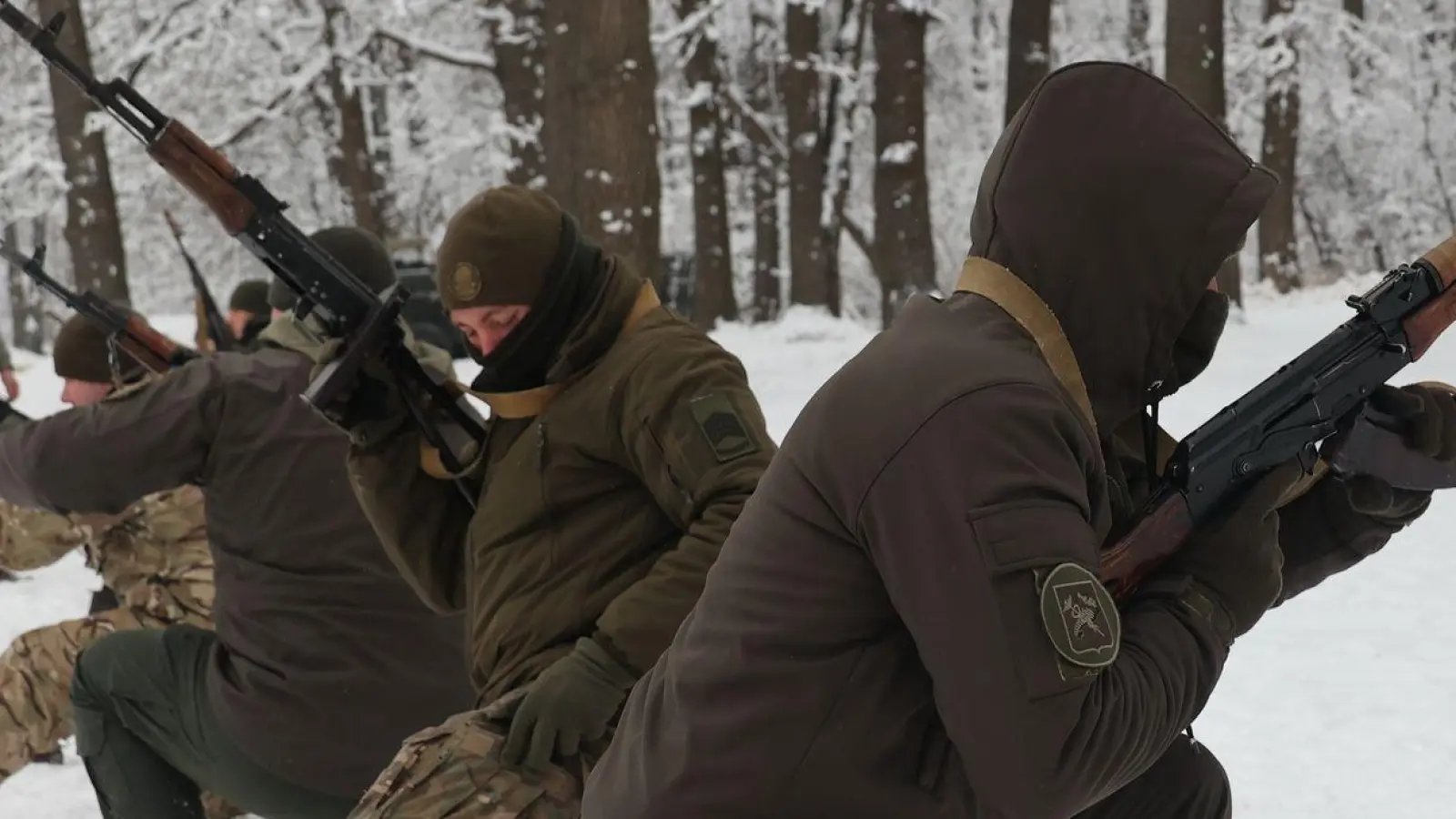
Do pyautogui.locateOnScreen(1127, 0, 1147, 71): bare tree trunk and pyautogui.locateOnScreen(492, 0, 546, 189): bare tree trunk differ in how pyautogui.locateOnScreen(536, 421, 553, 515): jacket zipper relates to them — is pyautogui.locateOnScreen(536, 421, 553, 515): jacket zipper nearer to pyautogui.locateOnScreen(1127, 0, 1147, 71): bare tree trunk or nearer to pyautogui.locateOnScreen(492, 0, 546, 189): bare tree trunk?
pyautogui.locateOnScreen(492, 0, 546, 189): bare tree trunk

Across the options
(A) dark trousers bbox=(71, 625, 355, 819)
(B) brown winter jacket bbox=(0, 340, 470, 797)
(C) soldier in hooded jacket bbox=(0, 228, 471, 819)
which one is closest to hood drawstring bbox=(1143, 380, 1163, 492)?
(C) soldier in hooded jacket bbox=(0, 228, 471, 819)

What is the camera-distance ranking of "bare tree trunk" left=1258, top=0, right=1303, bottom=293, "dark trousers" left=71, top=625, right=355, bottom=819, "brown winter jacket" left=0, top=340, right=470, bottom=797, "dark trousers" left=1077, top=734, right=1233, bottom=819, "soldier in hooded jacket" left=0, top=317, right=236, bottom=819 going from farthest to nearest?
1. "bare tree trunk" left=1258, top=0, right=1303, bottom=293
2. "soldier in hooded jacket" left=0, top=317, right=236, bottom=819
3. "dark trousers" left=71, top=625, right=355, bottom=819
4. "brown winter jacket" left=0, top=340, right=470, bottom=797
5. "dark trousers" left=1077, top=734, right=1233, bottom=819

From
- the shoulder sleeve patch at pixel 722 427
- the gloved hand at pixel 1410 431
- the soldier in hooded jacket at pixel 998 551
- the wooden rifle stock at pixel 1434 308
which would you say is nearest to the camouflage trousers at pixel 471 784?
the shoulder sleeve patch at pixel 722 427

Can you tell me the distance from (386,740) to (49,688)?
4.06 ft

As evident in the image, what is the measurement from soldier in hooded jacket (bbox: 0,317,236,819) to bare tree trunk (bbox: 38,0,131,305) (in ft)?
26.6

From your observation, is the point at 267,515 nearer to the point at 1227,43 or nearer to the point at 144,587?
the point at 144,587

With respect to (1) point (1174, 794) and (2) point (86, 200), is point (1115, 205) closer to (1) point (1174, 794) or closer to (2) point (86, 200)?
(1) point (1174, 794)

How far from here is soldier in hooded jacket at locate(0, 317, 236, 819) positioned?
3.89m

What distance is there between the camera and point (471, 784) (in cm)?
246

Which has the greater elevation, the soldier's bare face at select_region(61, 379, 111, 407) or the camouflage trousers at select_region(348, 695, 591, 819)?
the soldier's bare face at select_region(61, 379, 111, 407)

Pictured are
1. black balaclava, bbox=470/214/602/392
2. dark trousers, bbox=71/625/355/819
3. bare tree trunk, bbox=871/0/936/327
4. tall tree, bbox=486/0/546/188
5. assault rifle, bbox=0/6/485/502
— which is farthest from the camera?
bare tree trunk, bbox=871/0/936/327

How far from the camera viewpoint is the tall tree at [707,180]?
15.8m

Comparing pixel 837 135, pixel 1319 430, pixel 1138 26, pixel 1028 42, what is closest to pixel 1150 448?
pixel 1319 430

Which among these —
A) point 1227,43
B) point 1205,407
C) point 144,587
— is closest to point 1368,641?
point 1205,407
